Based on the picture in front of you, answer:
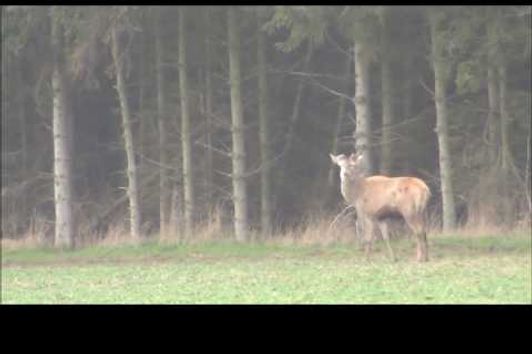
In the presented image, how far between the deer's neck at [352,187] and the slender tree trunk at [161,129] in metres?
7.70

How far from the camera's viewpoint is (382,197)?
18328mm

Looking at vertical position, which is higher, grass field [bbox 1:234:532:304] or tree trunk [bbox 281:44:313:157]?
tree trunk [bbox 281:44:313:157]

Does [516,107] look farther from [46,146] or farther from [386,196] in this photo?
[46,146]

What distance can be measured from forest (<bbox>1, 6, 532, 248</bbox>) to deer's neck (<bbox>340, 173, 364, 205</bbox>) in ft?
13.1

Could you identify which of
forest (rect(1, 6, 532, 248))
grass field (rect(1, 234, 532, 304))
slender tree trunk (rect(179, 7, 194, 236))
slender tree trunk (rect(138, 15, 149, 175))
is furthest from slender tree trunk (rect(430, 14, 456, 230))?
slender tree trunk (rect(138, 15, 149, 175))

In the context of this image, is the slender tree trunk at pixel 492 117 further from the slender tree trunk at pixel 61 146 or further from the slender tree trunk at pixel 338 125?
the slender tree trunk at pixel 61 146

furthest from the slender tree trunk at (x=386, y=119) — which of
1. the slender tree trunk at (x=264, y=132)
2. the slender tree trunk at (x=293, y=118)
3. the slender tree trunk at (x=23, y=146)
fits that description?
the slender tree trunk at (x=23, y=146)

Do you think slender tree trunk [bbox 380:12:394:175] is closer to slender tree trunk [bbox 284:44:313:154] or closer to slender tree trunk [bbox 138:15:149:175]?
slender tree trunk [bbox 284:44:313:154]

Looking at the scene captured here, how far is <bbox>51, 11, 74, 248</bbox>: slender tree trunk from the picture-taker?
2402 cm

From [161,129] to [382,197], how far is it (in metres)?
10.8

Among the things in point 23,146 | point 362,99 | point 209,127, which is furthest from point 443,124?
point 23,146

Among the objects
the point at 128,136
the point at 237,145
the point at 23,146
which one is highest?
the point at 23,146

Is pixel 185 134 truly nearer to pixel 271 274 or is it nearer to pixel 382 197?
pixel 382 197

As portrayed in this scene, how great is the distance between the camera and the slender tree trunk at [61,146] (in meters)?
24.0
